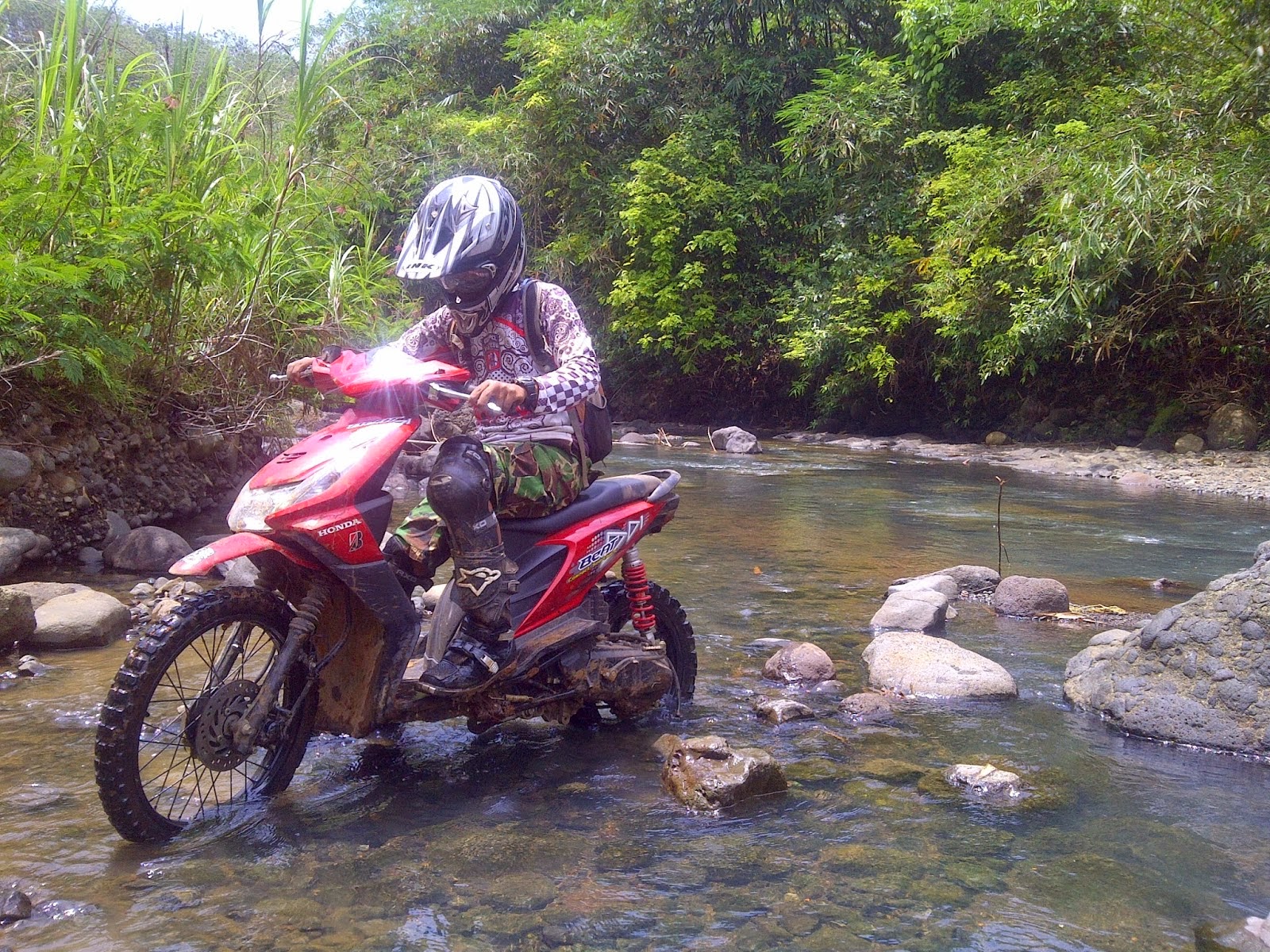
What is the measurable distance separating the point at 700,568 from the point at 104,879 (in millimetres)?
4672

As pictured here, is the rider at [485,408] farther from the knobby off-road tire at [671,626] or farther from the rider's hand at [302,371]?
the knobby off-road tire at [671,626]

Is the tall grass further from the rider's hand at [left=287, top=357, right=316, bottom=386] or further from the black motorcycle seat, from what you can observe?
the black motorcycle seat

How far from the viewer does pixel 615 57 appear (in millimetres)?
21344

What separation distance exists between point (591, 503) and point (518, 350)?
581 mm

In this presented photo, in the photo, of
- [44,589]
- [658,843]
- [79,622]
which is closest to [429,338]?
[658,843]

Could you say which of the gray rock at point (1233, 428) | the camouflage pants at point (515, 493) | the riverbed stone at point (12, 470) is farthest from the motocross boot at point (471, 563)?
the gray rock at point (1233, 428)

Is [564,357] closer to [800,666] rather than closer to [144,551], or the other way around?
[800,666]

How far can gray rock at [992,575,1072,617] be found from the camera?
5734 mm

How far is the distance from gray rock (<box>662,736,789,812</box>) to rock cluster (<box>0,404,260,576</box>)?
13.2ft

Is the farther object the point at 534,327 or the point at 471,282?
the point at 534,327

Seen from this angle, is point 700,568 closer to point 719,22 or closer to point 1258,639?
point 1258,639

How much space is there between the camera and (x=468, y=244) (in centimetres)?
341

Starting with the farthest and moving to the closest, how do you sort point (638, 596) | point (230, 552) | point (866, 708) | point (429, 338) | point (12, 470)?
point (12, 470)
point (866, 708)
point (638, 596)
point (429, 338)
point (230, 552)

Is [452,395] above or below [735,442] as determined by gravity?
above
